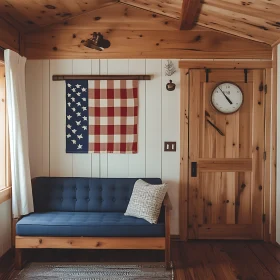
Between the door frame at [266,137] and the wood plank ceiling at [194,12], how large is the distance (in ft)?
1.14

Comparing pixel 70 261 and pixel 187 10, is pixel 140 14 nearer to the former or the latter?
pixel 187 10

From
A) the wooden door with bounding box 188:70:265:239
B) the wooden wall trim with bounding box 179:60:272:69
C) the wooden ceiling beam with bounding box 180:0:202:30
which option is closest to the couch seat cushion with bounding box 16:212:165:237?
the wooden door with bounding box 188:70:265:239

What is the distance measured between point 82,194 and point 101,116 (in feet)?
3.07

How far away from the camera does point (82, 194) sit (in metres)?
3.59

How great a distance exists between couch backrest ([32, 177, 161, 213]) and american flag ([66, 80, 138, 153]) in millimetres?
400

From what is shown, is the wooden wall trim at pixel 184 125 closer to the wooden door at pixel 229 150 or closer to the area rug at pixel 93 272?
the wooden door at pixel 229 150

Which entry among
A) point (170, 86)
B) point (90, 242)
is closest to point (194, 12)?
point (170, 86)

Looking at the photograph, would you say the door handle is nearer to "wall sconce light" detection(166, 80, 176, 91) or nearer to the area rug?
"wall sconce light" detection(166, 80, 176, 91)

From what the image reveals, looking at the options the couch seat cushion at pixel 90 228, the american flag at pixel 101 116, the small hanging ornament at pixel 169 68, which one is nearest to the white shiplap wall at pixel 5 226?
the couch seat cushion at pixel 90 228

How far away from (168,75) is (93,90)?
91 centimetres

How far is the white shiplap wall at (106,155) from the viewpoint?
380 centimetres

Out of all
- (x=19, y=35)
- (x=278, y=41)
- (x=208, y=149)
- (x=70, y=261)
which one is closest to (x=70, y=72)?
(x=19, y=35)

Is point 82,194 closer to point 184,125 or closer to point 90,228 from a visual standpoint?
point 90,228

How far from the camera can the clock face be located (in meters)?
3.73
